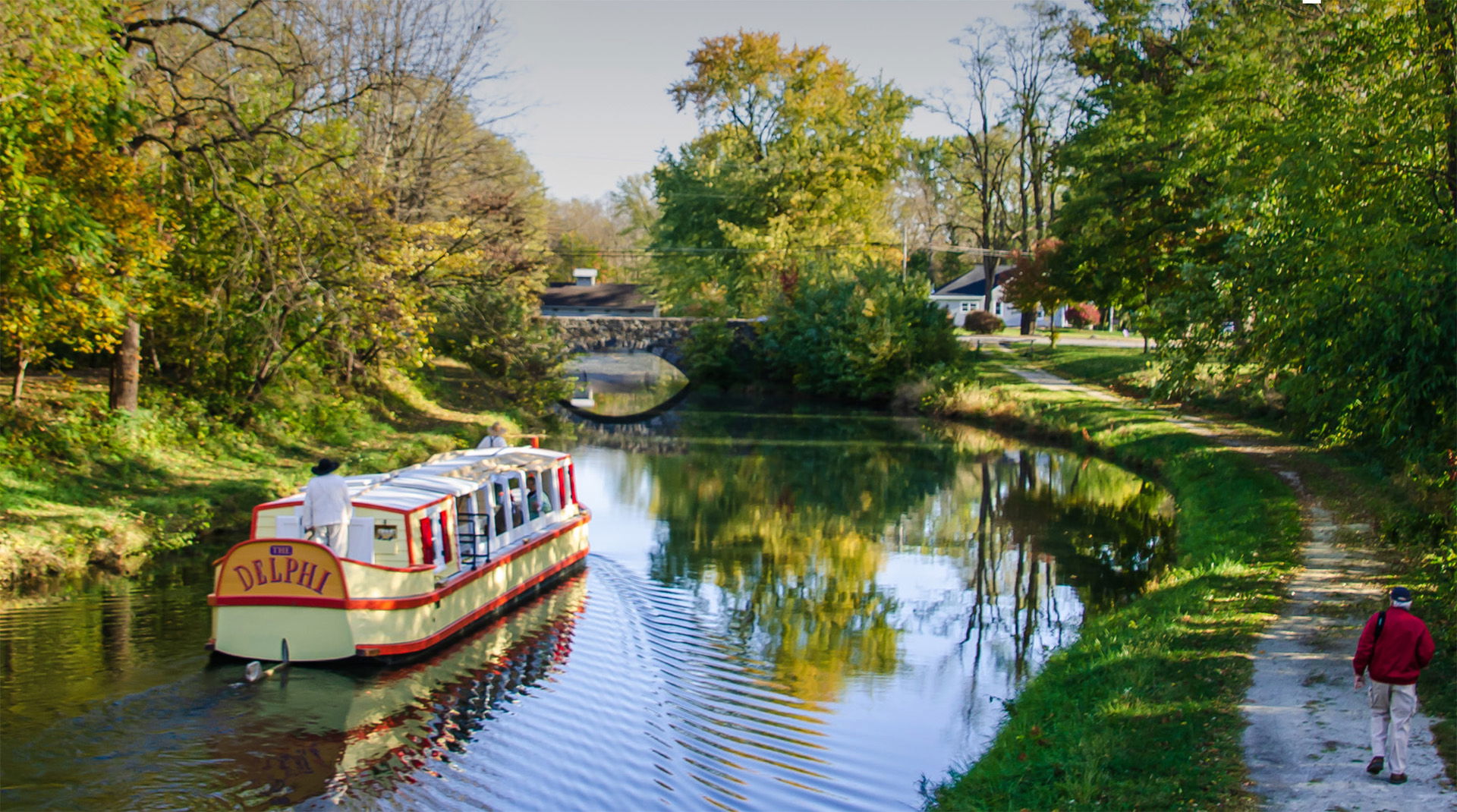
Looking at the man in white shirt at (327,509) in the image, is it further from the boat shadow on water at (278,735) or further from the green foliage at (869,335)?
the green foliage at (869,335)

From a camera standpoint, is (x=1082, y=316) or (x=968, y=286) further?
(x=968, y=286)

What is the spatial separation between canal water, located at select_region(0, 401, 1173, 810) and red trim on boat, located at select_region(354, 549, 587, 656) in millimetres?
277

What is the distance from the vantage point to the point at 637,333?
56.9 m

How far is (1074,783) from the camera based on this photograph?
353 inches

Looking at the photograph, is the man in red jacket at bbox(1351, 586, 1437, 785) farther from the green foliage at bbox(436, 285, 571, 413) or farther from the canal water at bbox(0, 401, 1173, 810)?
the green foliage at bbox(436, 285, 571, 413)

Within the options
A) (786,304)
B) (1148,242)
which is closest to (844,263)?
(786,304)

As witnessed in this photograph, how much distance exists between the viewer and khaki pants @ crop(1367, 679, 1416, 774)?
8.52 m

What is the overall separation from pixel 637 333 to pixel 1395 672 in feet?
163

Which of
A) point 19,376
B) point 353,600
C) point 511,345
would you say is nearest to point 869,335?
point 511,345

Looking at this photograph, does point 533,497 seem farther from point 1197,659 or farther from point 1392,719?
point 1392,719

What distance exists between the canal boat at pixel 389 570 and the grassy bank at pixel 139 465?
4031mm

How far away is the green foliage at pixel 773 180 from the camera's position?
5862 centimetres

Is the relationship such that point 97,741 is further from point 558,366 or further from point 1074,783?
point 558,366

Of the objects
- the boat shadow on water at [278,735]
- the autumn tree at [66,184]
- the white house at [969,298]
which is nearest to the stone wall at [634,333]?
the white house at [969,298]
